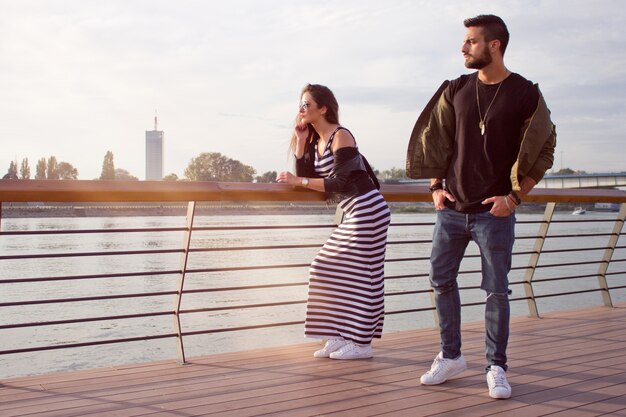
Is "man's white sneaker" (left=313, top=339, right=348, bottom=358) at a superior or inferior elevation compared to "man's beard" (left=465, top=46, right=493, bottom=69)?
inferior

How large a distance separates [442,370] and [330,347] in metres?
0.65

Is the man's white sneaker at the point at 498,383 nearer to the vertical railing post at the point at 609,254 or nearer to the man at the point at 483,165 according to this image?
the man at the point at 483,165

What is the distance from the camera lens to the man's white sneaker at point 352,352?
11.1 feet

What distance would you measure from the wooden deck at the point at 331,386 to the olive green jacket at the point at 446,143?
0.85 meters

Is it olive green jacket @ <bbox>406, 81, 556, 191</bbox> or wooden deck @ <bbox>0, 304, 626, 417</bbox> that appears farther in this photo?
olive green jacket @ <bbox>406, 81, 556, 191</bbox>

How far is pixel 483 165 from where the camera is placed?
284 cm

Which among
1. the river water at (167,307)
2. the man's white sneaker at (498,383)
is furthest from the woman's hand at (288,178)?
the man's white sneaker at (498,383)

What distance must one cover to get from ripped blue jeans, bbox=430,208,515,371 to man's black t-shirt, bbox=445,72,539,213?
0.25 ft

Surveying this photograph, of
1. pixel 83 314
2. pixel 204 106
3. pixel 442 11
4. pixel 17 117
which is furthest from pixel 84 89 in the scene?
pixel 442 11

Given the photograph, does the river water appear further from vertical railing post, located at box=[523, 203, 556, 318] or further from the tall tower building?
the tall tower building

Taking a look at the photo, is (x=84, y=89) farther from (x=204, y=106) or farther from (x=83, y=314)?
(x=83, y=314)

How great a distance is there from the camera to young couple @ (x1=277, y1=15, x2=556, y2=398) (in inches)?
109

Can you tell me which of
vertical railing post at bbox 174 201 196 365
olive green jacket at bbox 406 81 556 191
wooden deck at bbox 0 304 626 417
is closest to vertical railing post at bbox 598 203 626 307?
wooden deck at bbox 0 304 626 417

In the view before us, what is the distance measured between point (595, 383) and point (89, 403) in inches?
80.2
